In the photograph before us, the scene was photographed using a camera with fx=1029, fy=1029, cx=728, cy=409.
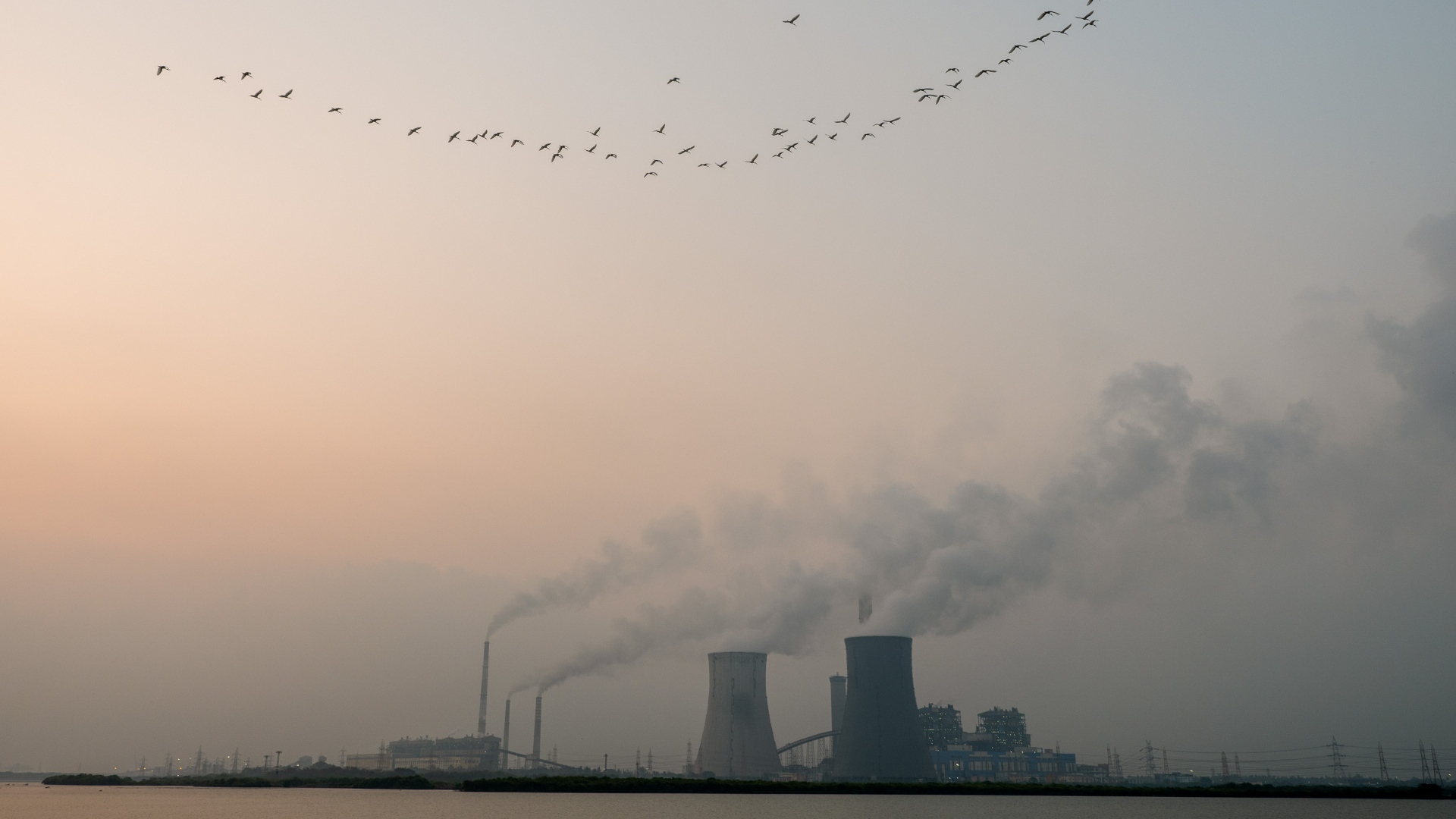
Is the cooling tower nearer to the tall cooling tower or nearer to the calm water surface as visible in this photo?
the calm water surface

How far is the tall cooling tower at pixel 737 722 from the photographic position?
9700cm

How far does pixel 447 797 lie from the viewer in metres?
85.3

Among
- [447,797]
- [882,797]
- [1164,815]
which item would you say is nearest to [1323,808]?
[1164,815]

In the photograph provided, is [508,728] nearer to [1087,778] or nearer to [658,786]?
[658,786]

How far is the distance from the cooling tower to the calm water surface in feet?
8.66

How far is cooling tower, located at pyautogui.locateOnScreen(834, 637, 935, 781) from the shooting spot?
280ft

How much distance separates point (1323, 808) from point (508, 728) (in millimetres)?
106189

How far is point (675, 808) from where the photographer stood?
65250 millimetres

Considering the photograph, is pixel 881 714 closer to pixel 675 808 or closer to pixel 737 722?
pixel 737 722

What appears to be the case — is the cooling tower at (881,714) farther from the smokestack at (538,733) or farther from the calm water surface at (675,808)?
the smokestack at (538,733)

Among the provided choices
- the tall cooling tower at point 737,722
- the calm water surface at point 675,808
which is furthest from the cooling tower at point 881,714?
the tall cooling tower at point 737,722

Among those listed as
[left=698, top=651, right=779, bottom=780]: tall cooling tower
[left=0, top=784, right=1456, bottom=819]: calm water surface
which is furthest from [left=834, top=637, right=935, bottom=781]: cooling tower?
[left=698, top=651, right=779, bottom=780]: tall cooling tower

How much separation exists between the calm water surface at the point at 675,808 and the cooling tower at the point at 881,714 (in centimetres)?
264

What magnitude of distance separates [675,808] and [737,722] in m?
32.6
